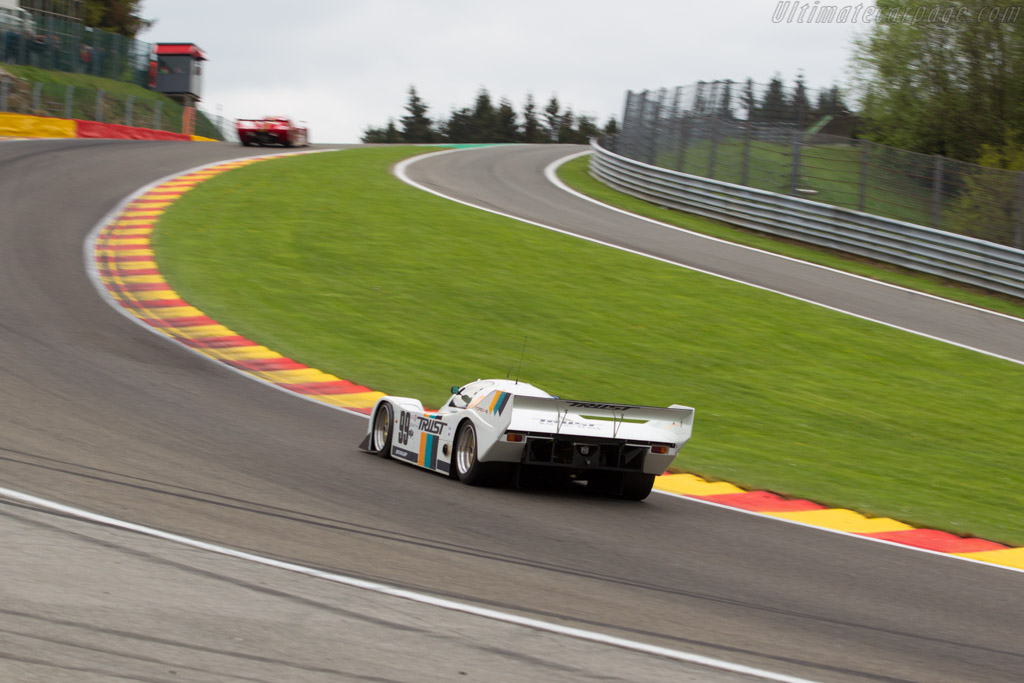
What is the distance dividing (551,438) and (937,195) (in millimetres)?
17100

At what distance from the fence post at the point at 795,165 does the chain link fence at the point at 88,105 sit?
26783mm

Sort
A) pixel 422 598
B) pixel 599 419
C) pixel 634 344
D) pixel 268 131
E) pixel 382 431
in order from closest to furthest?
pixel 422 598, pixel 599 419, pixel 382 431, pixel 634 344, pixel 268 131

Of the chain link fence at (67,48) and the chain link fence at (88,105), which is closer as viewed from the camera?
the chain link fence at (88,105)

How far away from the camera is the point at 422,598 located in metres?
5.32

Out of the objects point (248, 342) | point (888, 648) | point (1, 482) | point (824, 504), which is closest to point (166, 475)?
point (1, 482)

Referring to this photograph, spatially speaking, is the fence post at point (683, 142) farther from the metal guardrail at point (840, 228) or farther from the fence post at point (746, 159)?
the fence post at point (746, 159)

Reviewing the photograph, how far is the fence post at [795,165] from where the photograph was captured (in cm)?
2469

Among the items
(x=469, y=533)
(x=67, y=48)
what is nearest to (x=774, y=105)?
(x=469, y=533)

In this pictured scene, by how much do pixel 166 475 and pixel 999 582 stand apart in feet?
19.2

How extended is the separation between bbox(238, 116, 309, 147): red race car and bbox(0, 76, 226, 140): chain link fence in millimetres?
7969

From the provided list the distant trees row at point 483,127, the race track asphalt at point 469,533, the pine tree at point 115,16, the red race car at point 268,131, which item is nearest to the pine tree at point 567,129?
the distant trees row at point 483,127

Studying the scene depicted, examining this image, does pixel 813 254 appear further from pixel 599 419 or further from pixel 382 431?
pixel 599 419

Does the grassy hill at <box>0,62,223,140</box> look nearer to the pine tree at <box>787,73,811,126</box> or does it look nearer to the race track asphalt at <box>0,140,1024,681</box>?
the pine tree at <box>787,73,811,126</box>

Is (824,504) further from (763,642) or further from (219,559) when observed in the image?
(219,559)
